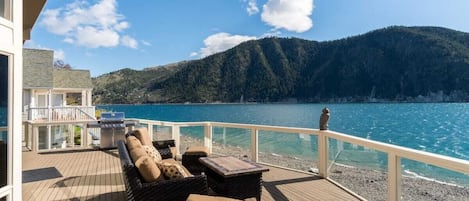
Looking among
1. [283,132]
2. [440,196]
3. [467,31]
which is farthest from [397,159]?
[467,31]

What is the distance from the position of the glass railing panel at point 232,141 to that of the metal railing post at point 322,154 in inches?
70.0

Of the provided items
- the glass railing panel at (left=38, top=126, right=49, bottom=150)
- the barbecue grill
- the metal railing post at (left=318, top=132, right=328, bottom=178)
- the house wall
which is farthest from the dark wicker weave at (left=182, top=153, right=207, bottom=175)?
the glass railing panel at (left=38, top=126, right=49, bottom=150)

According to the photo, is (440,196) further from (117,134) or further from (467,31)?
(467,31)

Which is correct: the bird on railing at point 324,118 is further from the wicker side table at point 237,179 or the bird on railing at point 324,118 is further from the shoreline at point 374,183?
the wicker side table at point 237,179

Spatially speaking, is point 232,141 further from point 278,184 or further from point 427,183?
point 427,183

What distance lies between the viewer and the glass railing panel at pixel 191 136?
311 inches

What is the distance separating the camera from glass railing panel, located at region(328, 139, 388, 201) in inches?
157

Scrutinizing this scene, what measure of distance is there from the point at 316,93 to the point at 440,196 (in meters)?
71.1

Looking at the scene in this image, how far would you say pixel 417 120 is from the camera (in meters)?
43.0

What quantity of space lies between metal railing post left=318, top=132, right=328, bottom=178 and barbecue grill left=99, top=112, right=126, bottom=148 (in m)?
6.07

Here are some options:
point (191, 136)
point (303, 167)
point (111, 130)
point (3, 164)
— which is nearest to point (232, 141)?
point (191, 136)

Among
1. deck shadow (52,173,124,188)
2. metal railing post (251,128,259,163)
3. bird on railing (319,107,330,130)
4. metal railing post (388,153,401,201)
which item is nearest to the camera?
metal railing post (388,153,401,201)

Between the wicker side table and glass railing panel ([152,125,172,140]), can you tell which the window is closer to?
the wicker side table

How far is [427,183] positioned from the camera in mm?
3510
